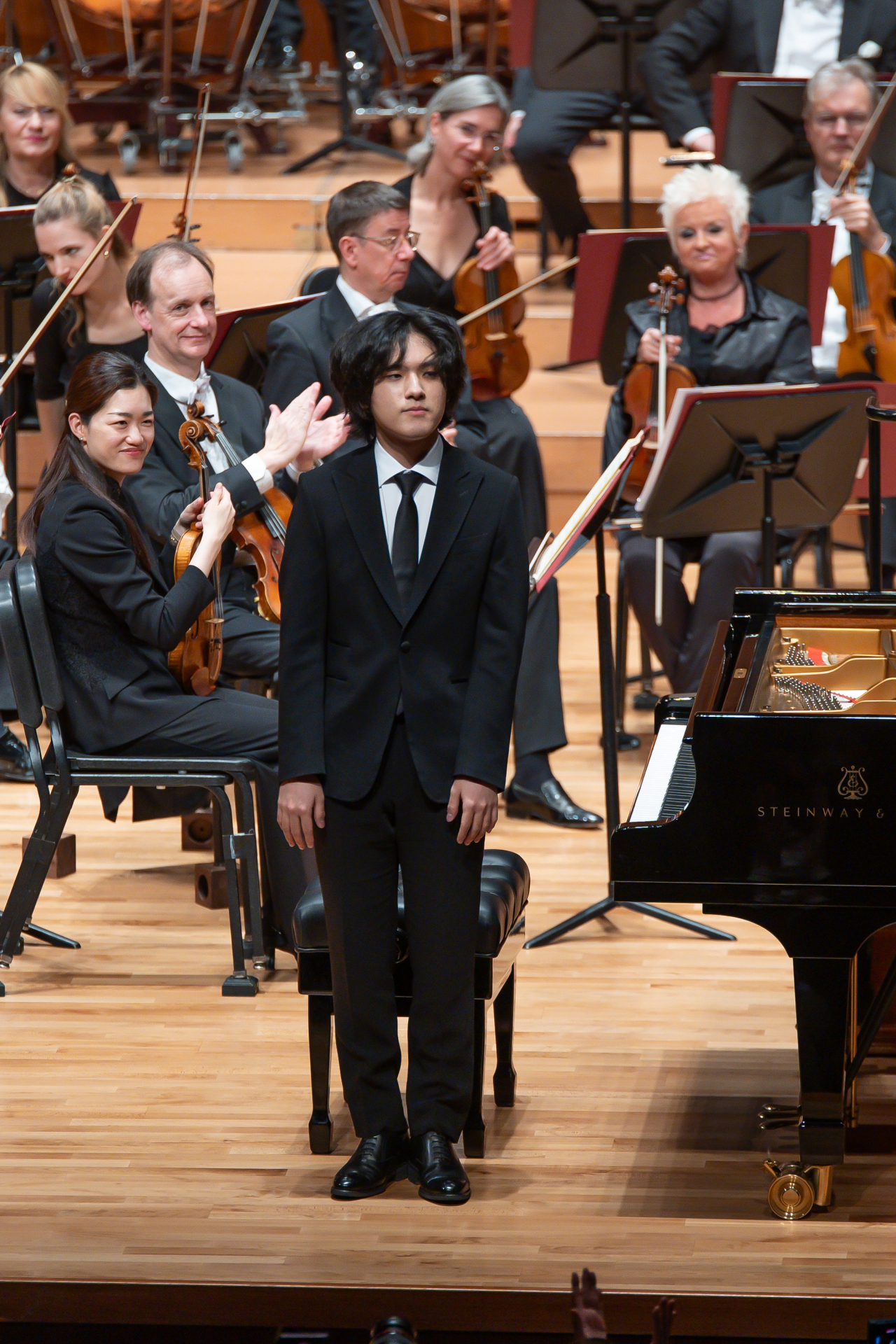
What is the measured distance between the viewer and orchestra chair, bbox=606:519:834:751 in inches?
187

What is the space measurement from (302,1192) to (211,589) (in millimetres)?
1212

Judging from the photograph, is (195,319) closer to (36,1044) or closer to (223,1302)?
(36,1044)

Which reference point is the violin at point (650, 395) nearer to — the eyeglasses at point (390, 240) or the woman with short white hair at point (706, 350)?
the woman with short white hair at point (706, 350)

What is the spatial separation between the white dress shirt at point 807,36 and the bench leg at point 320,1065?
4.30 metres

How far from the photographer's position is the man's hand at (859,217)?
4.82m

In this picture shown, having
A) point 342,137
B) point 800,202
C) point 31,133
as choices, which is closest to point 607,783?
point 800,202

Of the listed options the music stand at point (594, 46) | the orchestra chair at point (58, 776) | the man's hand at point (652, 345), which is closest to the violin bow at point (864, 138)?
the man's hand at point (652, 345)

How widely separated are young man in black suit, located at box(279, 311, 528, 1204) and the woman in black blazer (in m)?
0.88

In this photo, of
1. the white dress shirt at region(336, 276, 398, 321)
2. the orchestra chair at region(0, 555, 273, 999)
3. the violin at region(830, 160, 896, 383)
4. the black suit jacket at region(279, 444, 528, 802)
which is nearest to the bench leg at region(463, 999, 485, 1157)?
the black suit jacket at region(279, 444, 528, 802)

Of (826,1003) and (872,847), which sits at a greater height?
(872,847)

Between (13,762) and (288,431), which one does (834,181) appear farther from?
(13,762)

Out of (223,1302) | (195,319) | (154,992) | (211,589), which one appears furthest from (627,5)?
(223,1302)

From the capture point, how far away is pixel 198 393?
3.88 m

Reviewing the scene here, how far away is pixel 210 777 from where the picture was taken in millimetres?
Answer: 3443
